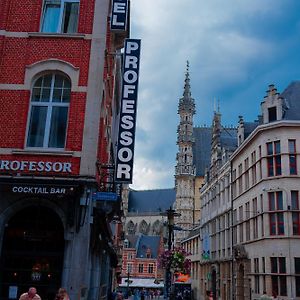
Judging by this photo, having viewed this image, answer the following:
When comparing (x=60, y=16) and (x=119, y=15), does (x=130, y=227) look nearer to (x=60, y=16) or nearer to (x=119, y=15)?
(x=60, y=16)

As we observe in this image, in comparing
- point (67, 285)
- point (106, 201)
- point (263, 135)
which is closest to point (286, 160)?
point (263, 135)

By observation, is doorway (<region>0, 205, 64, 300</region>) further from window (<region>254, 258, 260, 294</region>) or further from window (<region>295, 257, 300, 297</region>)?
window (<region>254, 258, 260, 294</region>)

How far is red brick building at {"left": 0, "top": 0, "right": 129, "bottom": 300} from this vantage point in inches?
505

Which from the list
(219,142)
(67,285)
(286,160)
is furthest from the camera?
(219,142)

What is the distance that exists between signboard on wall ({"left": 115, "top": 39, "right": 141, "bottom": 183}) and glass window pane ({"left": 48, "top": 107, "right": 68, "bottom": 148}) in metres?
1.74

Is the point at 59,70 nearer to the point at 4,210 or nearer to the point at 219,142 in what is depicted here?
the point at 4,210

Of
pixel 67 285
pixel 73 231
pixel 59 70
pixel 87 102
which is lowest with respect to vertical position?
pixel 67 285

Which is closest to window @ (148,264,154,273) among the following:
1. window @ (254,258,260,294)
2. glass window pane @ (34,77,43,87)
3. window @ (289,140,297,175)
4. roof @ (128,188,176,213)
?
roof @ (128,188,176,213)

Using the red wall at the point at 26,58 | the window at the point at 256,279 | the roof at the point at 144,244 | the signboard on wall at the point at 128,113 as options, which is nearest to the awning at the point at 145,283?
the roof at the point at 144,244

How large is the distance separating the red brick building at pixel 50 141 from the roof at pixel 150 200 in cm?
11111

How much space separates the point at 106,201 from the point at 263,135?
1688cm

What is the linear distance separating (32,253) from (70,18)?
25.3 ft

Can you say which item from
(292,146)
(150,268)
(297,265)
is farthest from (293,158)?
(150,268)

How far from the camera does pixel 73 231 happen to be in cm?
1284
